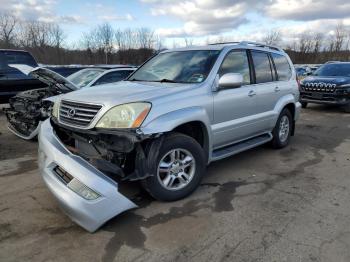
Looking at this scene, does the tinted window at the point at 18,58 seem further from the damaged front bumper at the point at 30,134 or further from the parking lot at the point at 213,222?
the parking lot at the point at 213,222

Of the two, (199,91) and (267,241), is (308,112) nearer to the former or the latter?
(199,91)

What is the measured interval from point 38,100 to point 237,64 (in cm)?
385

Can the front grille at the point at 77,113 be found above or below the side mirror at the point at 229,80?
below

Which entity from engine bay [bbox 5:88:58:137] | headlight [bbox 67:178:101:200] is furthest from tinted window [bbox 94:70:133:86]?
headlight [bbox 67:178:101:200]

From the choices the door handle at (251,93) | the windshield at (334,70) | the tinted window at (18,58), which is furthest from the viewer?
the windshield at (334,70)

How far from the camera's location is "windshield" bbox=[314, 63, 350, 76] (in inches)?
485

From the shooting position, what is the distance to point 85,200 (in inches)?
131

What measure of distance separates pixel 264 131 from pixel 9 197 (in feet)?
13.0

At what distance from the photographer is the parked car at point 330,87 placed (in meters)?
11.4

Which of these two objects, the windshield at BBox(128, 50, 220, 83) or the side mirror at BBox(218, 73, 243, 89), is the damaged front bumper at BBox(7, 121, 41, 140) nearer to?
the windshield at BBox(128, 50, 220, 83)

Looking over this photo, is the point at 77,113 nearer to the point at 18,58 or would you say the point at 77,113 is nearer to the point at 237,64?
the point at 237,64

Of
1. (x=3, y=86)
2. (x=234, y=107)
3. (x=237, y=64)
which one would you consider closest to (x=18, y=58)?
(x=3, y=86)

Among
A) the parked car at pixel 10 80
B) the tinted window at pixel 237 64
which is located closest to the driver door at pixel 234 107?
the tinted window at pixel 237 64

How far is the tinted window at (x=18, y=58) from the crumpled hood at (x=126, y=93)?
277 inches
